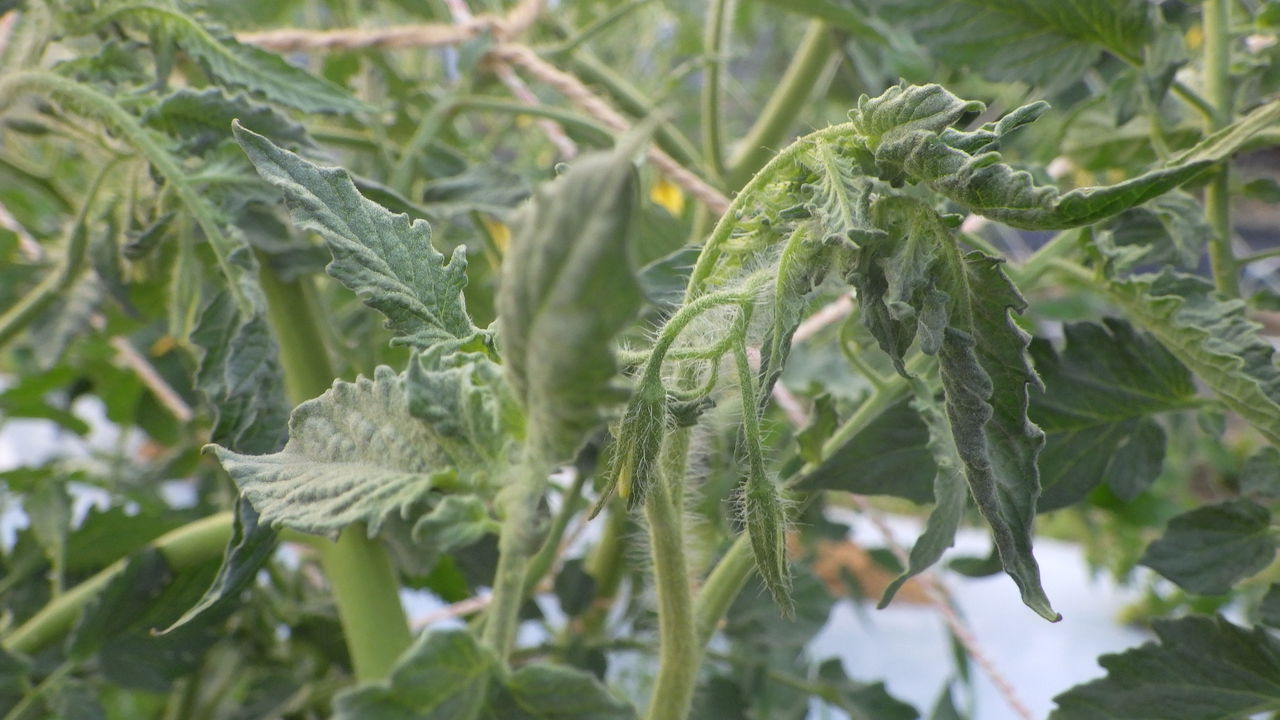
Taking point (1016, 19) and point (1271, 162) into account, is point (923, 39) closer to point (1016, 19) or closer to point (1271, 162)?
point (1016, 19)

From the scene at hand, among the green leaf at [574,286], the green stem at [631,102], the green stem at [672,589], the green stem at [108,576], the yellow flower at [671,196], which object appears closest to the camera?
the green leaf at [574,286]

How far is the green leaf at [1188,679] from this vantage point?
361mm

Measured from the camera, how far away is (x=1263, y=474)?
395mm

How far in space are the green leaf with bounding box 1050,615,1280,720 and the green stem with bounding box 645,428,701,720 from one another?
0.54ft

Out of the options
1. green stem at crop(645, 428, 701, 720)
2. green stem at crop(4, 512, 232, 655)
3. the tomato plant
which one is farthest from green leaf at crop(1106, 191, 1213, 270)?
green stem at crop(4, 512, 232, 655)

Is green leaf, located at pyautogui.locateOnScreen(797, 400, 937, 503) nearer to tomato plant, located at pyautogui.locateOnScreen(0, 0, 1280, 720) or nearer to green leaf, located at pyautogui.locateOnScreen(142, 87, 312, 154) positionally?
tomato plant, located at pyautogui.locateOnScreen(0, 0, 1280, 720)

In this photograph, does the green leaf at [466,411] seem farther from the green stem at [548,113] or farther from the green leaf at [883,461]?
the green stem at [548,113]

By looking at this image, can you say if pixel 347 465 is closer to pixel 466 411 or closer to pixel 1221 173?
pixel 466 411

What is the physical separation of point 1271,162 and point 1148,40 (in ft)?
5.18

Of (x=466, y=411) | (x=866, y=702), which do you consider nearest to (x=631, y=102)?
(x=866, y=702)

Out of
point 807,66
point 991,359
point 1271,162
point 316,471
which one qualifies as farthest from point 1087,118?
point 1271,162

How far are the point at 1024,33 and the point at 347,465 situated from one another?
1.19 ft

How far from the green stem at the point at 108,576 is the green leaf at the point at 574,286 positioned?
0.36 meters

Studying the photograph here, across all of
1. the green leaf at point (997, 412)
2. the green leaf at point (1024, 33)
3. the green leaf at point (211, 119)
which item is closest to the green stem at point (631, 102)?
the green leaf at point (1024, 33)
